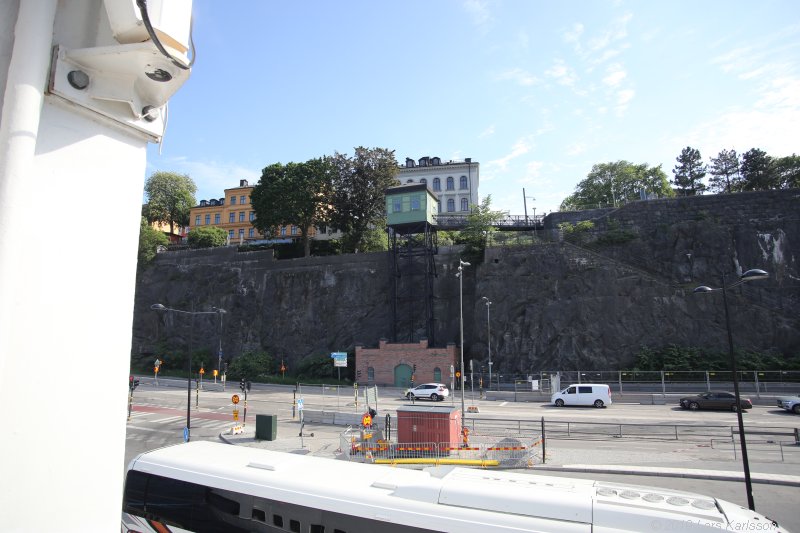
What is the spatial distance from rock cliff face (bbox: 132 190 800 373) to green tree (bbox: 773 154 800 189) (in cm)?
2383

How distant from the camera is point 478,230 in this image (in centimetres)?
5153

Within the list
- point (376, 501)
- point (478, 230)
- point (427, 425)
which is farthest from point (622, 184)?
point (376, 501)

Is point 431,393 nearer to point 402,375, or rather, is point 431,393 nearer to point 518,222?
point 402,375

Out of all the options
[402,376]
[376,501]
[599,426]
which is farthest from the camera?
[402,376]

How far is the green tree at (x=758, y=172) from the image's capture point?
6688cm

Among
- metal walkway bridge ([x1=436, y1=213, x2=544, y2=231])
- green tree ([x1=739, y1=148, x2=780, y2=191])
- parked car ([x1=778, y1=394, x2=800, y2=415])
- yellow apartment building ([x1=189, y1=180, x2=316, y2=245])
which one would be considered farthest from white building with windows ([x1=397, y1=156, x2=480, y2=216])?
parked car ([x1=778, y1=394, x2=800, y2=415])

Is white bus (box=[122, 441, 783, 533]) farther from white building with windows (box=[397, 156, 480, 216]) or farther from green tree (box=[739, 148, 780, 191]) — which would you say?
white building with windows (box=[397, 156, 480, 216])

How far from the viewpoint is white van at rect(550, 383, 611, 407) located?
32.2m

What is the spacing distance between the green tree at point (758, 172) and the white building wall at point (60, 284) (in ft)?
265

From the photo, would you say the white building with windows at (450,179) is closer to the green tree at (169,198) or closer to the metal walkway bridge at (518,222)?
the metal walkway bridge at (518,222)

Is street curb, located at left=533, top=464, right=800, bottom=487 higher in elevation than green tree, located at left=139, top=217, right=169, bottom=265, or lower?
lower

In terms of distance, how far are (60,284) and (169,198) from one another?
9338cm

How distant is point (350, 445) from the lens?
63.3 feet

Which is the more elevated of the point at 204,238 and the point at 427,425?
the point at 204,238
